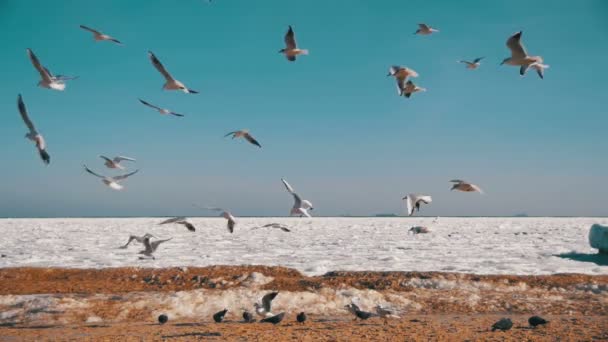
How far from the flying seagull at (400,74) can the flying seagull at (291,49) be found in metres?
1.45

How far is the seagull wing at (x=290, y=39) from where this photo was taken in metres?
7.54

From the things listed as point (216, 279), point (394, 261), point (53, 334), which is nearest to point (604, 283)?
point (394, 261)

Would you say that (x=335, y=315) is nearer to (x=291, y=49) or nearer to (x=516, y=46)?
(x=291, y=49)

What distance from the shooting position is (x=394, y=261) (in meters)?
14.9

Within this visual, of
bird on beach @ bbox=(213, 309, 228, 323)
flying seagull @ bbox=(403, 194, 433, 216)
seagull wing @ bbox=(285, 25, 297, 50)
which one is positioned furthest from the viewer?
seagull wing @ bbox=(285, 25, 297, 50)

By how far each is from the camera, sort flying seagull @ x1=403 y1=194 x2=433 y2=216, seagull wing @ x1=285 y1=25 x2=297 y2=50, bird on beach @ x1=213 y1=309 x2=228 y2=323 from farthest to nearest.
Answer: seagull wing @ x1=285 y1=25 x2=297 y2=50 < bird on beach @ x1=213 y1=309 x2=228 y2=323 < flying seagull @ x1=403 y1=194 x2=433 y2=216

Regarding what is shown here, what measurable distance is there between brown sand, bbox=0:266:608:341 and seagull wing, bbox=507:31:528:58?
157 inches

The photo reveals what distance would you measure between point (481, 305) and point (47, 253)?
1471 centimetres

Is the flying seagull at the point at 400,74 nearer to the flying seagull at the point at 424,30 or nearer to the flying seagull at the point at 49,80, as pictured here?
the flying seagull at the point at 424,30

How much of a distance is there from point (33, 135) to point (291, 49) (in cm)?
377

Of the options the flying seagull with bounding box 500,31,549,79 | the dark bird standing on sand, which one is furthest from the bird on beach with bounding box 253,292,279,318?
the flying seagull with bounding box 500,31,549,79

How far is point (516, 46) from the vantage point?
765cm

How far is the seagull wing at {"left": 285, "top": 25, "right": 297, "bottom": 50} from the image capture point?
297 inches

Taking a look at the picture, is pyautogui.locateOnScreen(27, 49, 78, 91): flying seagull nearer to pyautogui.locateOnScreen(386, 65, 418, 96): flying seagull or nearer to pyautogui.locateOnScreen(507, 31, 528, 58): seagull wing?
pyautogui.locateOnScreen(386, 65, 418, 96): flying seagull
